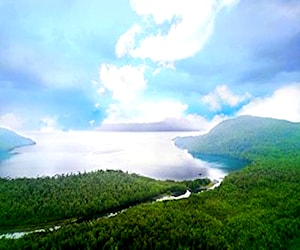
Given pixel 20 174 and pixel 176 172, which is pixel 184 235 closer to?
pixel 176 172

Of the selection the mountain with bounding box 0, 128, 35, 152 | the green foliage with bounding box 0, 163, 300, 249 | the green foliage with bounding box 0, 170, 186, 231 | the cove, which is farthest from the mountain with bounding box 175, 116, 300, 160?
the mountain with bounding box 0, 128, 35, 152

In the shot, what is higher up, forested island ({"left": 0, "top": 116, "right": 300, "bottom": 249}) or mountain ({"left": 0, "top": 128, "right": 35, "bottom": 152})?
mountain ({"left": 0, "top": 128, "right": 35, "bottom": 152})

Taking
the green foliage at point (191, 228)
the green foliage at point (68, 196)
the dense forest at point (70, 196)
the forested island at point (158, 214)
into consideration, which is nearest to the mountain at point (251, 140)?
the forested island at point (158, 214)

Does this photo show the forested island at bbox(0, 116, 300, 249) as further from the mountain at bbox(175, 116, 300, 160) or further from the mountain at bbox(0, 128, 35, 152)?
the mountain at bbox(0, 128, 35, 152)

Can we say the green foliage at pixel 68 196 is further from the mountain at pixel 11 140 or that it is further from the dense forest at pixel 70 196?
the mountain at pixel 11 140

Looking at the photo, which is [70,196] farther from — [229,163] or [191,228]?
[229,163]

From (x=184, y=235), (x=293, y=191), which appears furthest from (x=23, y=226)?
(x=293, y=191)
